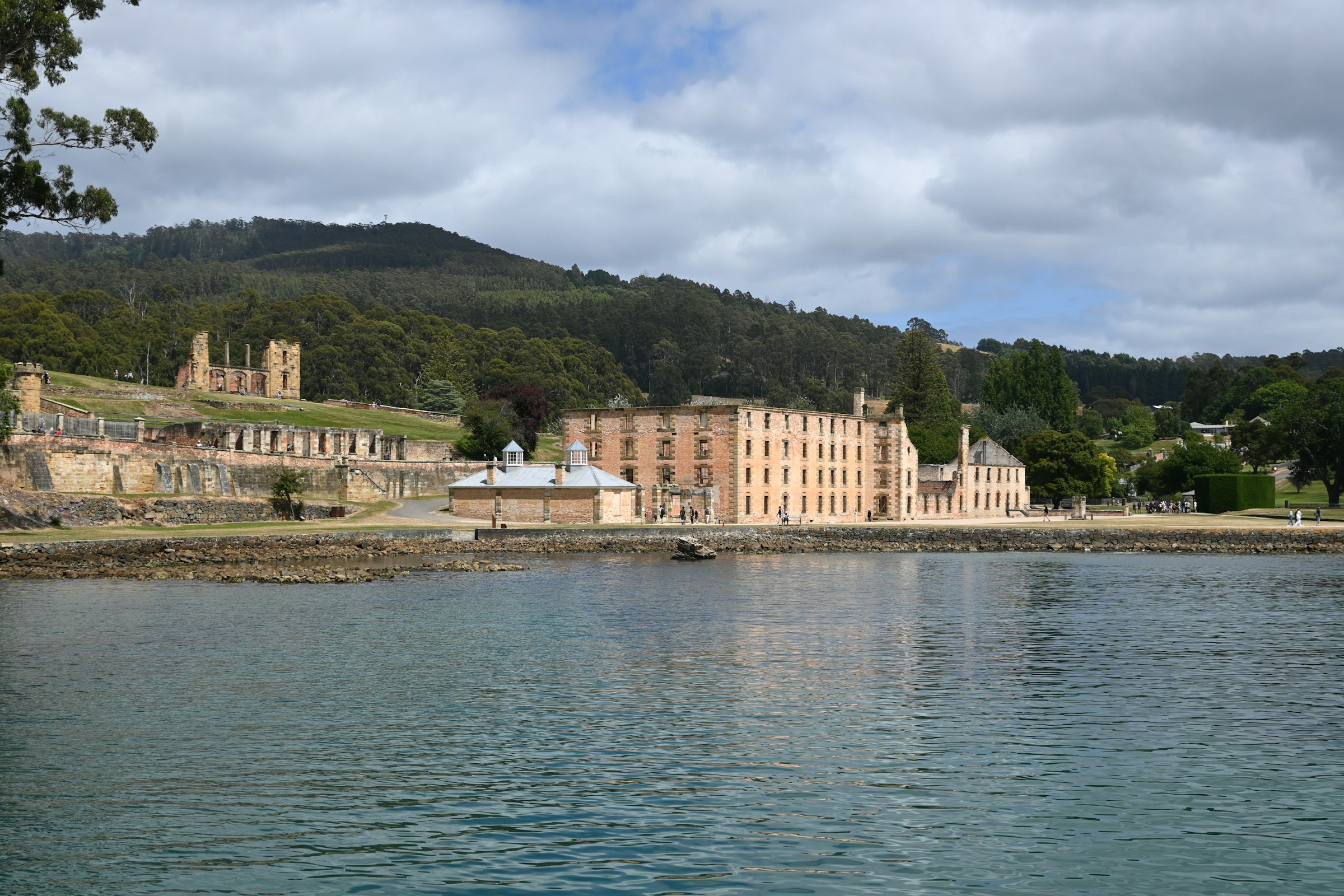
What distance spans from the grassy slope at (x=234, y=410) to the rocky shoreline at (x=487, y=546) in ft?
133

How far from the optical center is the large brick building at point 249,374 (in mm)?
126625

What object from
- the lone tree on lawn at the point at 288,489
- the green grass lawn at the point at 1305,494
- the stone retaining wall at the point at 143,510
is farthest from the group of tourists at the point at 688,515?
the green grass lawn at the point at 1305,494

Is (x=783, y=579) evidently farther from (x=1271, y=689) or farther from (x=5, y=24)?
(x=5, y=24)

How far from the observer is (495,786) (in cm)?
1680

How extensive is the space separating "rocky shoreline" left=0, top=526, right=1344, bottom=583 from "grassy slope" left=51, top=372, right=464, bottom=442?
4050cm

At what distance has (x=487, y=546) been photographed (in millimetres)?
70500

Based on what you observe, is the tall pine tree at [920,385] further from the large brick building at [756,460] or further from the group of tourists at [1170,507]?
the large brick building at [756,460]

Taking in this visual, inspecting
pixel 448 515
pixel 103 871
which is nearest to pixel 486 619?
pixel 103 871

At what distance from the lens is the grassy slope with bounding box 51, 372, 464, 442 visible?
329ft

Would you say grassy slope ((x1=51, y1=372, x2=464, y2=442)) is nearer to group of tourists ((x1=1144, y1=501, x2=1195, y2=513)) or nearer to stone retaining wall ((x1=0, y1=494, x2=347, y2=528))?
stone retaining wall ((x1=0, y1=494, x2=347, y2=528))

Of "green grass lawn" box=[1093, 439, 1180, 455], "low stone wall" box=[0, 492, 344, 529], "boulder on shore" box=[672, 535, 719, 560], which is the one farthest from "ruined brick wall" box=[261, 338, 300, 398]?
"green grass lawn" box=[1093, 439, 1180, 455]

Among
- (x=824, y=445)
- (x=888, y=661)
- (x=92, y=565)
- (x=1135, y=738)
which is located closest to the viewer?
(x=1135, y=738)

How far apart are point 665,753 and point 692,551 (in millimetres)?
46289

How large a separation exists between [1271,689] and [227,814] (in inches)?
808
